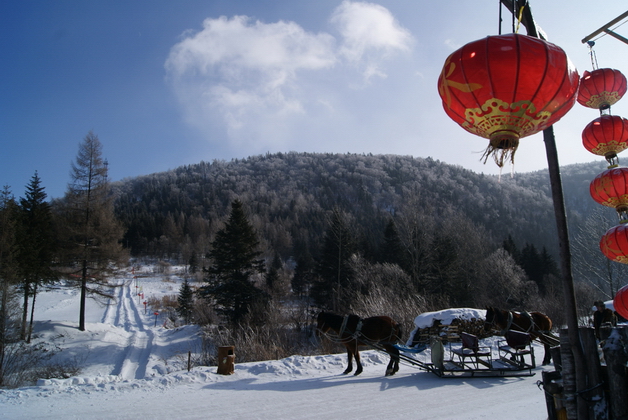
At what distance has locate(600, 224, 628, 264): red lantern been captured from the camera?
483 centimetres

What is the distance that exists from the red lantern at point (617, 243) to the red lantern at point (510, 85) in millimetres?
3714

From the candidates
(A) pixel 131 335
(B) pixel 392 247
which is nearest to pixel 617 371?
(A) pixel 131 335

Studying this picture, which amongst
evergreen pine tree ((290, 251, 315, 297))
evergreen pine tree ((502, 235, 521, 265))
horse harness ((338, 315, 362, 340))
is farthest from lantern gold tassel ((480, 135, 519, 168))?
evergreen pine tree ((502, 235, 521, 265))

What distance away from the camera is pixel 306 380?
301 inches

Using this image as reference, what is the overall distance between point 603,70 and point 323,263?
79.4 feet

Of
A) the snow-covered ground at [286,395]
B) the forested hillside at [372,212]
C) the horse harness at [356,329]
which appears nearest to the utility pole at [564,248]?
the snow-covered ground at [286,395]

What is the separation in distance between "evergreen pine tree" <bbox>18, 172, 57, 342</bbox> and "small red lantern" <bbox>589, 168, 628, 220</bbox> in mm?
23433

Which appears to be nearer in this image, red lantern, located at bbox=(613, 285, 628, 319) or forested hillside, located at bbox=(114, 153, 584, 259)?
red lantern, located at bbox=(613, 285, 628, 319)

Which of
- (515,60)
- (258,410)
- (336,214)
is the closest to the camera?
(515,60)

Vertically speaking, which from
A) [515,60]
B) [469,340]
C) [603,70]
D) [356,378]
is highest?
[603,70]

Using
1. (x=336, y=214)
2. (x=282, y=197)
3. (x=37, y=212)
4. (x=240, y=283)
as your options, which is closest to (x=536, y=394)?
(x=240, y=283)

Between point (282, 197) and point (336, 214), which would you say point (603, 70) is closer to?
point (336, 214)

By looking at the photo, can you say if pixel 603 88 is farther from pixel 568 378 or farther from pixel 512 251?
pixel 512 251

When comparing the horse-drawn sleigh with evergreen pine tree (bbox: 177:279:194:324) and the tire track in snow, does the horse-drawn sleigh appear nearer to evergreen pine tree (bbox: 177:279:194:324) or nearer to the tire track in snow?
the tire track in snow
